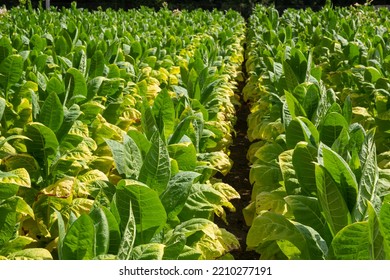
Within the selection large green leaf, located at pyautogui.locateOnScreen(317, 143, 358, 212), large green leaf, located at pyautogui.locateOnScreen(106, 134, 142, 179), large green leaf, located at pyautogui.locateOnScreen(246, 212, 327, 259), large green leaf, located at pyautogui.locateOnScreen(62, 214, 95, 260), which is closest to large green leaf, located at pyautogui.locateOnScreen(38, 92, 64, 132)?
large green leaf, located at pyautogui.locateOnScreen(106, 134, 142, 179)

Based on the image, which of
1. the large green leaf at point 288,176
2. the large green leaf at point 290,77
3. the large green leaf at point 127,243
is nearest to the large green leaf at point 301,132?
the large green leaf at point 288,176

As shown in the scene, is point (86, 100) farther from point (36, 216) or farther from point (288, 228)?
point (288, 228)

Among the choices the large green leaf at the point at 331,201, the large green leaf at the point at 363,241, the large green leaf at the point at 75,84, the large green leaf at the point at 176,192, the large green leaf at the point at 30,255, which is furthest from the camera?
the large green leaf at the point at 75,84

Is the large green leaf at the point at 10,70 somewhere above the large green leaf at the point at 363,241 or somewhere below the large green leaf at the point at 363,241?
above

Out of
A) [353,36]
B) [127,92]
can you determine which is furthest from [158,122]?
[353,36]

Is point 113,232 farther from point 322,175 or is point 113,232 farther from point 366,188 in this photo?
point 366,188

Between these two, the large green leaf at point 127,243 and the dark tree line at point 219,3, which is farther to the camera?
the dark tree line at point 219,3

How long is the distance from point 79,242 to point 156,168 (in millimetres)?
613

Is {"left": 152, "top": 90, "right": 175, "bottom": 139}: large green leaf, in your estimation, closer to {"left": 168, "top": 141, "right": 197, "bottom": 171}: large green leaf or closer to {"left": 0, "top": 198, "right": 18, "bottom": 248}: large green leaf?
{"left": 168, "top": 141, "right": 197, "bottom": 171}: large green leaf

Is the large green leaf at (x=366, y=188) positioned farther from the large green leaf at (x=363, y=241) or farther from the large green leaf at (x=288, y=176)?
the large green leaf at (x=288, y=176)

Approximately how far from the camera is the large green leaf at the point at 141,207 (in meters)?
2.19

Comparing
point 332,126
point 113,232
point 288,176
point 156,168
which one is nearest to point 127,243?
point 113,232

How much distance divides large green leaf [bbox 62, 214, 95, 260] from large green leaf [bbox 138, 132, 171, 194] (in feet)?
1.92

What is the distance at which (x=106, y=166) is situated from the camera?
3.56 metres
